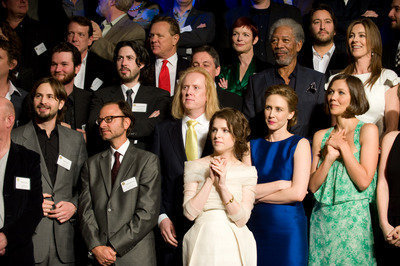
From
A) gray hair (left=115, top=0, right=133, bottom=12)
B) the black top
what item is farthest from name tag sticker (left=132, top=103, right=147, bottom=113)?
gray hair (left=115, top=0, right=133, bottom=12)

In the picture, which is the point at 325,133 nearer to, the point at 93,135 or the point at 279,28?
the point at 279,28

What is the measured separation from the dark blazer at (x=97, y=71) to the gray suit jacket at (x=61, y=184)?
4.66ft

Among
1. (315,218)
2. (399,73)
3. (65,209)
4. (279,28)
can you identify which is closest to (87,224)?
(65,209)

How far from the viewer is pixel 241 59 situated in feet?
17.8

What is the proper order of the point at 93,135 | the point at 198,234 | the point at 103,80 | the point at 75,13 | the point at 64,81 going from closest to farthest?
the point at 198,234 < the point at 93,135 < the point at 64,81 < the point at 103,80 < the point at 75,13

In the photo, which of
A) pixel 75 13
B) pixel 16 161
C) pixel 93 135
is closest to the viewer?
pixel 16 161

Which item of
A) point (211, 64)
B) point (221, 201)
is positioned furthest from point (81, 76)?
point (221, 201)

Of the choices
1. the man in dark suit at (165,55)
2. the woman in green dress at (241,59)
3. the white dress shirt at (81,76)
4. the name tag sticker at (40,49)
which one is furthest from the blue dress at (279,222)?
the name tag sticker at (40,49)

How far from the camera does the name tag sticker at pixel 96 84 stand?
17.6 feet

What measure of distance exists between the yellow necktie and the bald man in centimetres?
111

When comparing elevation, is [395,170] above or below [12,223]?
above

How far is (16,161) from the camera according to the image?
139 inches

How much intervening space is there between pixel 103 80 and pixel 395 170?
3.24 metres

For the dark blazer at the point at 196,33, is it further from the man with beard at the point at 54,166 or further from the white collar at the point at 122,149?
the white collar at the point at 122,149
